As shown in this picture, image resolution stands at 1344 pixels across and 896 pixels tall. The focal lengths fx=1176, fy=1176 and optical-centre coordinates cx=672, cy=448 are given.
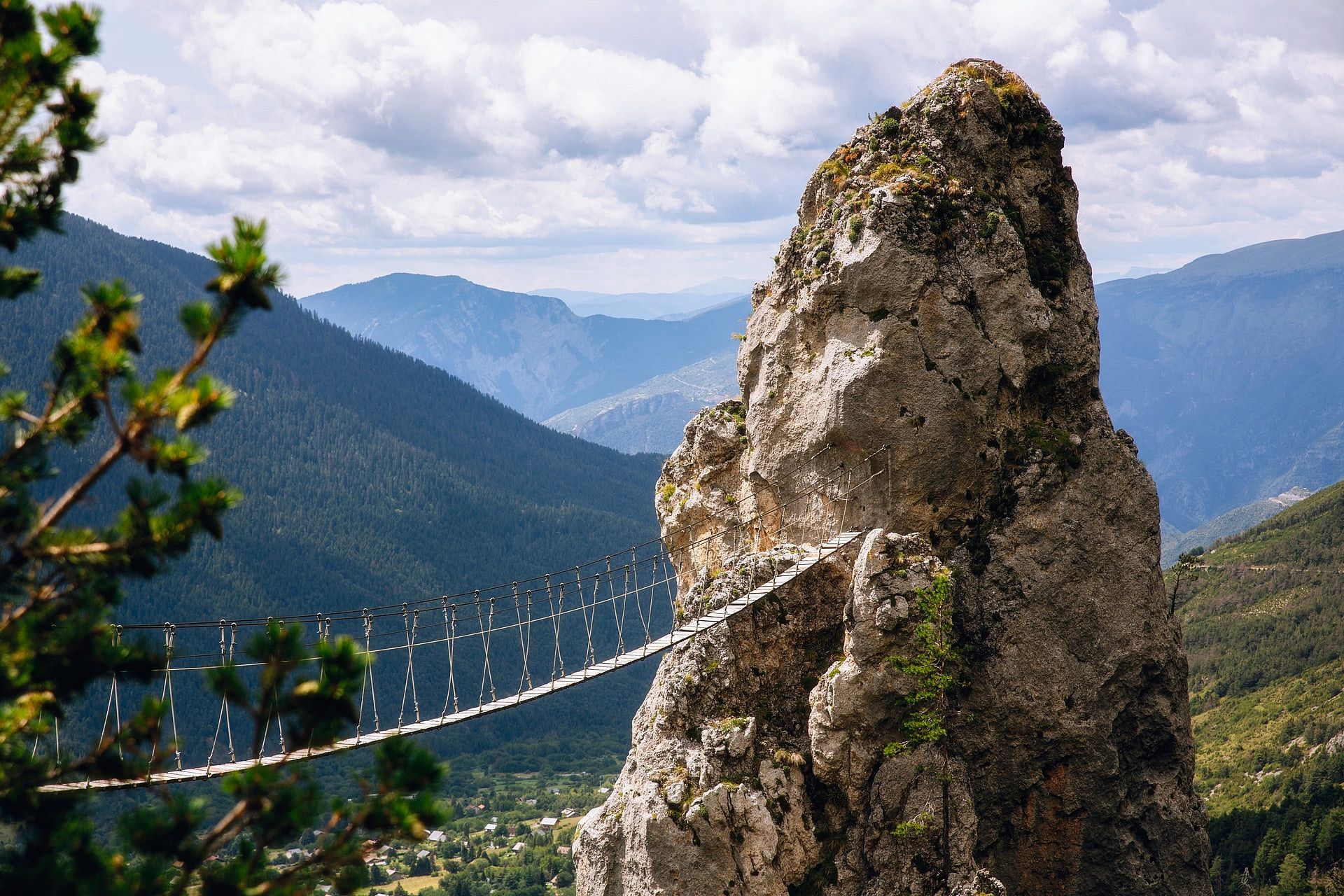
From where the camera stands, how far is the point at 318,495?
157750mm

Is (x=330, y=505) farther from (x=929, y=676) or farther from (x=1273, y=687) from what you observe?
(x=929, y=676)

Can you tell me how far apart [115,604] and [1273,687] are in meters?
74.9

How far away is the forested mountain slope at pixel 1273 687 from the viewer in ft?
143

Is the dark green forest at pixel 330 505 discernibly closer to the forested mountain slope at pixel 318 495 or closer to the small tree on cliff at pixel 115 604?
the forested mountain slope at pixel 318 495

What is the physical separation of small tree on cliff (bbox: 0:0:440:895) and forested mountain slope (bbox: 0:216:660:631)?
393 ft

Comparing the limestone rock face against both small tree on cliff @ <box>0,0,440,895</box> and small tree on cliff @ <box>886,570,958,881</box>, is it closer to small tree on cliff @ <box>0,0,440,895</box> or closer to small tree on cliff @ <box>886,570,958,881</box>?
small tree on cliff @ <box>886,570,958,881</box>

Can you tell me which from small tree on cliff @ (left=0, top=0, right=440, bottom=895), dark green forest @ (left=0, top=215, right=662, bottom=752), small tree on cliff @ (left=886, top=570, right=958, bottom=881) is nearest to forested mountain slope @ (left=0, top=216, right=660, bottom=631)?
dark green forest @ (left=0, top=215, right=662, bottom=752)

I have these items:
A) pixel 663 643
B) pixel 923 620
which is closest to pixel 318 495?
pixel 663 643

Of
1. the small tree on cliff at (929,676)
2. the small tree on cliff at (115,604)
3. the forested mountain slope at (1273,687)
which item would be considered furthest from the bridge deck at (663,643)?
the forested mountain slope at (1273,687)

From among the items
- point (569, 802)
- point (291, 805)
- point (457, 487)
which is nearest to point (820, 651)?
point (291, 805)

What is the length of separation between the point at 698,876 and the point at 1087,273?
14.3 m

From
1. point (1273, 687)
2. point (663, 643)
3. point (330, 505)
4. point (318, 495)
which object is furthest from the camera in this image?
point (318, 495)

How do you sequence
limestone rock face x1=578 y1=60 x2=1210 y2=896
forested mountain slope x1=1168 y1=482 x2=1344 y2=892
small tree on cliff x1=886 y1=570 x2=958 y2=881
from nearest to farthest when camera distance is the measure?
limestone rock face x1=578 y1=60 x2=1210 y2=896
small tree on cliff x1=886 y1=570 x2=958 y2=881
forested mountain slope x1=1168 y1=482 x2=1344 y2=892

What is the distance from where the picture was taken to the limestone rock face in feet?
64.2
